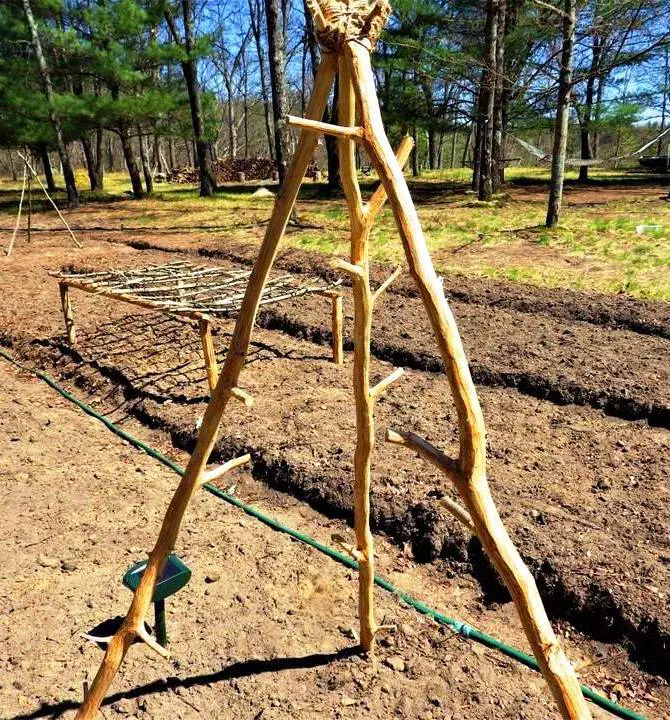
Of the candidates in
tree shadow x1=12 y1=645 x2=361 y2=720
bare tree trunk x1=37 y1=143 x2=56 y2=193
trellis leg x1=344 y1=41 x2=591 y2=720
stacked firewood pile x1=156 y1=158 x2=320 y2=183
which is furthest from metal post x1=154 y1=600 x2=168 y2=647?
stacked firewood pile x1=156 y1=158 x2=320 y2=183

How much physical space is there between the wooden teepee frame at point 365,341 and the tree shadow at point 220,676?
1.08ft

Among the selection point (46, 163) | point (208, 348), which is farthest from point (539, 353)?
point (46, 163)

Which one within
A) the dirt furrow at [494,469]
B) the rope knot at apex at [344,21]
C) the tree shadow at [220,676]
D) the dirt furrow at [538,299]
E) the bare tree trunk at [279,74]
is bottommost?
the tree shadow at [220,676]

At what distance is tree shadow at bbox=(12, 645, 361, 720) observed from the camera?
79.3 inches

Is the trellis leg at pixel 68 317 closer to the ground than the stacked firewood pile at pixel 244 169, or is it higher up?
closer to the ground

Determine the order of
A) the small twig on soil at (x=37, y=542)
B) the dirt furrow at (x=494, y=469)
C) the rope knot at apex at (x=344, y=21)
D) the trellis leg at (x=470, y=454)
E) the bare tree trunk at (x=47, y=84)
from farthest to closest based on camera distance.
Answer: the bare tree trunk at (x=47, y=84) < the small twig on soil at (x=37, y=542) < the dirt furrow at (x=494, y=469) < the rope knot at apex at (x=344, y=21) < the trellis leg at (x=470, y=454)

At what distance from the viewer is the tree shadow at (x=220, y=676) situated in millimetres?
2014

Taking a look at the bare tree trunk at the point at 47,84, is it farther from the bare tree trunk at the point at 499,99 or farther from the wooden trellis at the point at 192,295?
the bare tree trunk at the point at 499,99

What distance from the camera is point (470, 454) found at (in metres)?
1.27

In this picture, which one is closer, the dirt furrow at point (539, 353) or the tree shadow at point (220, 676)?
the tree shadow at point (220, 676)

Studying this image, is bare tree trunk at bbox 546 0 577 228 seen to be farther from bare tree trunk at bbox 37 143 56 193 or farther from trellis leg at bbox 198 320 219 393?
bare tree trunk at bbox 37 143 56 193

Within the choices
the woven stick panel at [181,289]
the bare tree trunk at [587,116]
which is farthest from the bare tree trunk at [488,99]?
the woven stick panel at [181,289]

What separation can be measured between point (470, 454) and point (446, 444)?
2.39 m

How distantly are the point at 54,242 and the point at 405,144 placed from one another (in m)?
10.0
